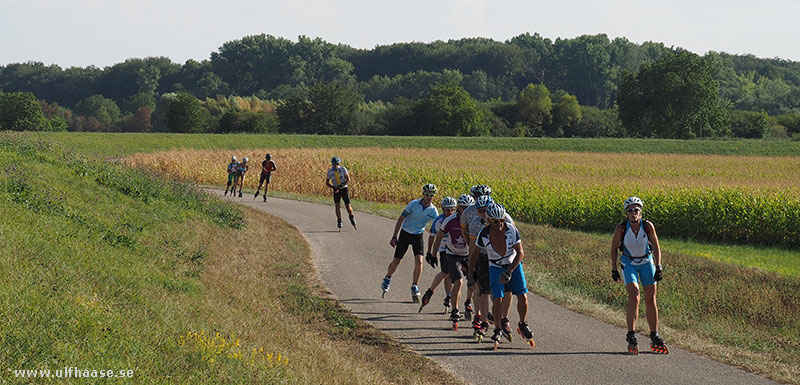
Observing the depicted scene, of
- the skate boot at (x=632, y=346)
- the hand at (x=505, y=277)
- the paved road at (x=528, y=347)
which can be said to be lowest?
the paved road at (x=528, y=347)

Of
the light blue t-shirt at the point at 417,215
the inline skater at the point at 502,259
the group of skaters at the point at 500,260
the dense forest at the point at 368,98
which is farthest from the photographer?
the dense forest at the point at 368,98

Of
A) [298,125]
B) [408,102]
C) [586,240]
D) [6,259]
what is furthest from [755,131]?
[6,259]

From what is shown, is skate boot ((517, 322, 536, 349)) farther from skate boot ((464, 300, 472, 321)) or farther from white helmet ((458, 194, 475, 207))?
white helmet ((458, 194, 475, 207))

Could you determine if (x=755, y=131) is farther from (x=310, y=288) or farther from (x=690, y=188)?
(x=310, y=288)

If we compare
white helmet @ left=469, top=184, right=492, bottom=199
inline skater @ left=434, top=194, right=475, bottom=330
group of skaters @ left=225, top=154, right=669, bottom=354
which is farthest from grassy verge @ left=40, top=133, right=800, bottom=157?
white helmet @ left=469, top=184, right=492, bottom=199

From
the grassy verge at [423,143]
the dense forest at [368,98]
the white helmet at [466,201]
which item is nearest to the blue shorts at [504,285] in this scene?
the white helmet at [466,201]

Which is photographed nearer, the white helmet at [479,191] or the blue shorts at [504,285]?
the blue shorts at [504,285]

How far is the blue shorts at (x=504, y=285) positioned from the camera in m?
10.3

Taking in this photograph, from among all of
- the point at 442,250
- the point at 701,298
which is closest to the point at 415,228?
the point at 442,250

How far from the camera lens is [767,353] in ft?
38.2

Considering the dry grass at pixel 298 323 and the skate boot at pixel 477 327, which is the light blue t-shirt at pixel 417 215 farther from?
the skate boot at pixel 477 327

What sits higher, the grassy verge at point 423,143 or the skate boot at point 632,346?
the grassy verge at point 423,143

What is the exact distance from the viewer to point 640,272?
10695mm

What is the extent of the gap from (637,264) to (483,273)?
7.72 feet
